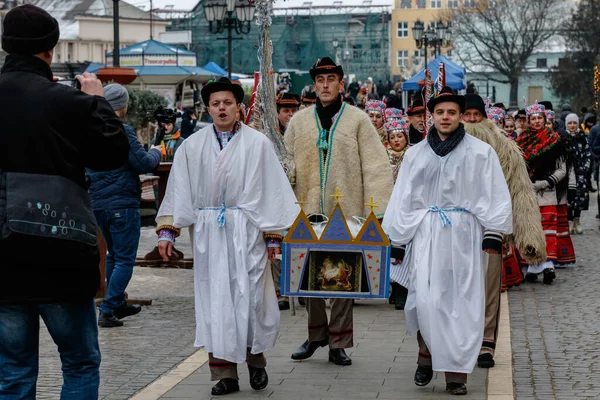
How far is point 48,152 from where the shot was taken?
5.23 meters

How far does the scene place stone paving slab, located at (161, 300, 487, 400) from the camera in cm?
750

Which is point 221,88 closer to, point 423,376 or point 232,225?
point 232,225

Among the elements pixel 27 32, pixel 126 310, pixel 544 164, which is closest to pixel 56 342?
pixel 27 32

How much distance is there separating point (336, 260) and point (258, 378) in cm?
89

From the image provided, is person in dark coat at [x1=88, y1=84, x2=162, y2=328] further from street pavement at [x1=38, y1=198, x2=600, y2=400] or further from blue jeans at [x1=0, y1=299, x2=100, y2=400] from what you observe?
blue jeans at [x1=0, y1=299, x2=100, y2=400]

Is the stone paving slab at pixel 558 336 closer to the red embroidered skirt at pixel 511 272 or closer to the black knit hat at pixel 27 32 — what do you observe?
the red embroidered skirt at pixel 511 272

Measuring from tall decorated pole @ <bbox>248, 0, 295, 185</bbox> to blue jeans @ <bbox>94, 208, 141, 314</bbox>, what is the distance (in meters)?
1.29

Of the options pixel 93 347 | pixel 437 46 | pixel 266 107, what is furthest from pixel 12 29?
pixel 437 46

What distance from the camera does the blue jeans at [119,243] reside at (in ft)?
33.0

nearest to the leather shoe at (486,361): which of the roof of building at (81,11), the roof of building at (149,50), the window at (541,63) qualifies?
the roof of building at (149,50)

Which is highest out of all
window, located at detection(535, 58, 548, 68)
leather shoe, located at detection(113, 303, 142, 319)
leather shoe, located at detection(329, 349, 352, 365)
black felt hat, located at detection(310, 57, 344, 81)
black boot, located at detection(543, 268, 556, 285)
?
window, located at detection(535, 58, 548, 68)

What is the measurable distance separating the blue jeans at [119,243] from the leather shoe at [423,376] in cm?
324

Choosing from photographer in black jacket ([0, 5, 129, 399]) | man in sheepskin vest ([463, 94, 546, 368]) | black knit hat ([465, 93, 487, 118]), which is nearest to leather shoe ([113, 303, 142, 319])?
man in sheepskin vest ([463, 94, 546, 368])

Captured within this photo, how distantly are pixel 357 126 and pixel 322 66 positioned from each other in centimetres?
47
